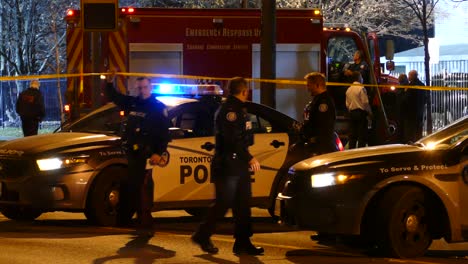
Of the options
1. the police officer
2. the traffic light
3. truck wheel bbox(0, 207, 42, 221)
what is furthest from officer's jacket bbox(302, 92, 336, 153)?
the police officer

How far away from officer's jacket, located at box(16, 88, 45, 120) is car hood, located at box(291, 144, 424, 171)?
10.7 meters

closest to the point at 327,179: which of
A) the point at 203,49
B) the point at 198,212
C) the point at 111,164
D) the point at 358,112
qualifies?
the point at 111,164

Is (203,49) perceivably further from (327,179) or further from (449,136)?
(327,179)

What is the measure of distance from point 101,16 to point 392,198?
23.4ft

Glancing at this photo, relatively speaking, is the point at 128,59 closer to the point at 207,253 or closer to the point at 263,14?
the point at 263,14

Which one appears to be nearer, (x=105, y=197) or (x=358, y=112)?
(x=105, y=197)

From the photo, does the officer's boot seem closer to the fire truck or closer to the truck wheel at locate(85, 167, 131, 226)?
the truck wheel at locate(85, 167, 131, 226)

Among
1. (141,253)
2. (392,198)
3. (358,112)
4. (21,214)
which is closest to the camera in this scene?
(392,198)

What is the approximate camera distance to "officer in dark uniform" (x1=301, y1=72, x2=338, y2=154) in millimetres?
9625

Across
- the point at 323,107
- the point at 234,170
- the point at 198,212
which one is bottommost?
the point at 198,212

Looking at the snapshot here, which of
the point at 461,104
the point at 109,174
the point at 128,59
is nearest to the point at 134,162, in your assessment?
the point at 109,174

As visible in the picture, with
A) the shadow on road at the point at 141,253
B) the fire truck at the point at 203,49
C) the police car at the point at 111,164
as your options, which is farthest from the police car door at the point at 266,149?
the fire truck at the point at 203,49

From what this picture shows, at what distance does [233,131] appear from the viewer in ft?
27.1

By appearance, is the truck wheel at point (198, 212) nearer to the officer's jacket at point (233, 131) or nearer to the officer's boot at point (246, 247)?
the officer's boot at point (246, 247)
